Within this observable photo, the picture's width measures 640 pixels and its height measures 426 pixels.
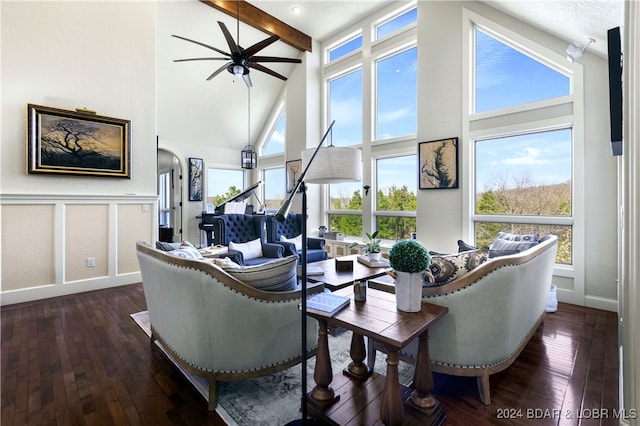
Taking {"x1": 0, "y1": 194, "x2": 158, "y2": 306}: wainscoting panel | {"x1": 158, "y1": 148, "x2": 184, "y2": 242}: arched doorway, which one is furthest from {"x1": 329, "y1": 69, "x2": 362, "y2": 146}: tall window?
{"x1": 158, "y1": 148, "x2": 184, "y2": 242}: arched doorway

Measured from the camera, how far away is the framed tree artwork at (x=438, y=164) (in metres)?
4.26

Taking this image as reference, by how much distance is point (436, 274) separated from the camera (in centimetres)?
173

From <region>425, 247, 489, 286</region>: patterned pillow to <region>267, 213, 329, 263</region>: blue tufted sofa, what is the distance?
2401 mm

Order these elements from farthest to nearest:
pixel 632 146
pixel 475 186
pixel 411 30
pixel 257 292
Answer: pixel 411 30 → pixel 475 186 → pixel 257 292 → pixel 632 146

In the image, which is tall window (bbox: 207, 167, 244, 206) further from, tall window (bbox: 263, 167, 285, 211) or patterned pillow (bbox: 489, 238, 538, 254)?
patterned pillow (bbox: 489, 238, 538, 254)

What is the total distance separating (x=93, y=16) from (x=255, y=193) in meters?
4.83

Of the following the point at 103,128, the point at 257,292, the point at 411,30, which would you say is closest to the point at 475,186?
the point at 411,30

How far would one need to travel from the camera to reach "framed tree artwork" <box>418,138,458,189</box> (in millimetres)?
4258

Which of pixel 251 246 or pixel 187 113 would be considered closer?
pixel 251 246

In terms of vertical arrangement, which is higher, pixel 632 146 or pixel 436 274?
pixel 632 146

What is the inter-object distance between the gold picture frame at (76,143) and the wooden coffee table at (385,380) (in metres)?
4.06

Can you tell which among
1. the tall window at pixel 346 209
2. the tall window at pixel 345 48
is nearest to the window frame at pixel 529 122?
the tall window at pixel 346 209

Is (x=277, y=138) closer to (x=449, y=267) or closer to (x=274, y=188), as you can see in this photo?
(x=274, y=188)

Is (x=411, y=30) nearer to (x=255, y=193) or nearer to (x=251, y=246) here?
(x=251, y=246)
